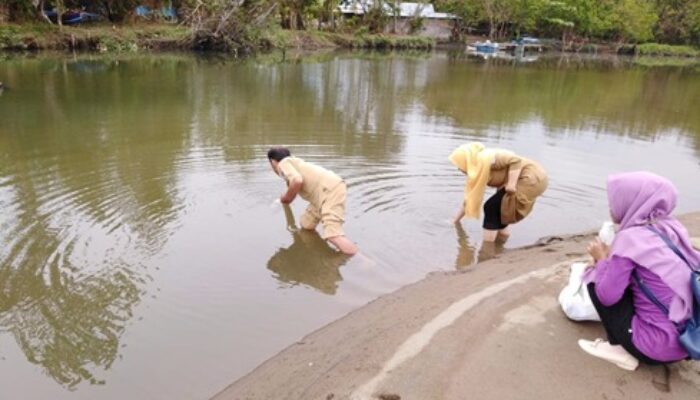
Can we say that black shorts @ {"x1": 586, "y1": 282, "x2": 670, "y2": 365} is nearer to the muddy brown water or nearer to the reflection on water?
the muddy brown water

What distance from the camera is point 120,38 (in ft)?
97.3

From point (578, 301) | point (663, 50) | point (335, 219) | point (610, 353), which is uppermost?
point (663, 50)

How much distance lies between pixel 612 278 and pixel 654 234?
0.29 meters

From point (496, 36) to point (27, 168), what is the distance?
176ft

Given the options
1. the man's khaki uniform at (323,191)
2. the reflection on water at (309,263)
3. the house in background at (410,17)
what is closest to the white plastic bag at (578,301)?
the reflection on water at (309,263)

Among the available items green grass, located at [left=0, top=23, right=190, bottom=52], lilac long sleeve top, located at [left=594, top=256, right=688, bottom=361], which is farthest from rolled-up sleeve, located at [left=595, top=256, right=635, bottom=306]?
green grass, located at [left=0, top=23, right=190, bottom=52]

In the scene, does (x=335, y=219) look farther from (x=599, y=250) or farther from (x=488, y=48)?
(x=488, y=48)

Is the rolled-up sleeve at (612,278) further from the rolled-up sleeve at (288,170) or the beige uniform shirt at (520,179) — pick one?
the rolled-up sleeve at (288,170)

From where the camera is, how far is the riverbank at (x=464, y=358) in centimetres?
279

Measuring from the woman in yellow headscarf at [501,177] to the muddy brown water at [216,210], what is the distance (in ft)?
2.01

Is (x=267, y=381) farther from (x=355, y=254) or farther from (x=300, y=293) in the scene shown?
(x=355, y=254)

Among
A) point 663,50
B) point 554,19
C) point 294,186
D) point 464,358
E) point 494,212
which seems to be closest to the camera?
point 464,358

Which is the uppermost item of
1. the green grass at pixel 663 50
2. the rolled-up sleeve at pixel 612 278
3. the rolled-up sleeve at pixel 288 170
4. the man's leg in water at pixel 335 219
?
the green grass at pixel 663 50

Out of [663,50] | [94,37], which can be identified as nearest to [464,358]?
[94,37]
